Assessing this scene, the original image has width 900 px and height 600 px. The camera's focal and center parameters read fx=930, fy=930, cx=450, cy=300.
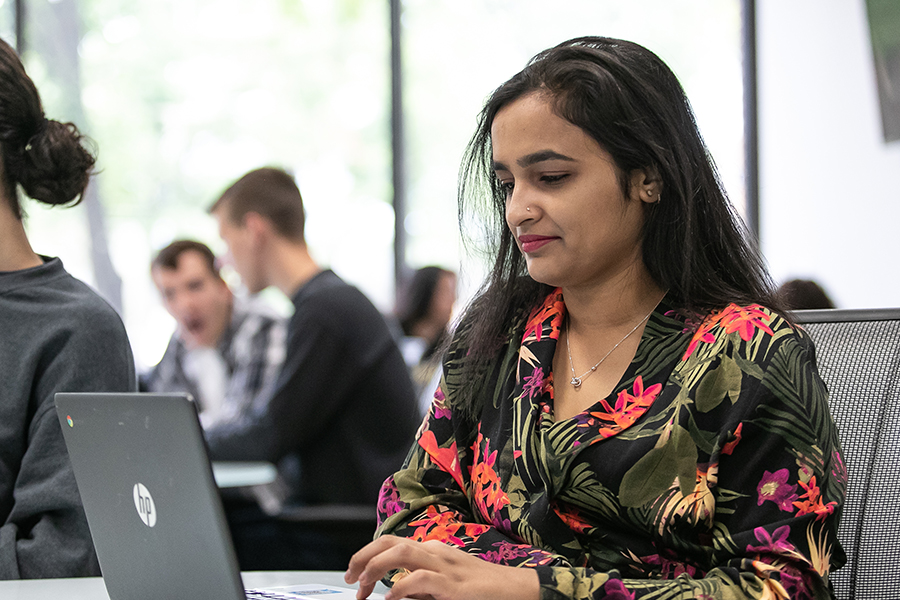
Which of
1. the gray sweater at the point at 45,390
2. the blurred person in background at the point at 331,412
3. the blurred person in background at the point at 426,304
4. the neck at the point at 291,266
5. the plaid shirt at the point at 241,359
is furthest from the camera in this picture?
the blurred person in background at the point at 426,304

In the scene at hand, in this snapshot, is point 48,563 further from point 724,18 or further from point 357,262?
point 724,18

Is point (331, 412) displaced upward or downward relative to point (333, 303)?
downward

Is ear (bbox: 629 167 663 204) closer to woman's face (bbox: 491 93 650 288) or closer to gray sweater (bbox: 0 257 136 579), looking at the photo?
woman's face (bbox: 491 93 650 288)

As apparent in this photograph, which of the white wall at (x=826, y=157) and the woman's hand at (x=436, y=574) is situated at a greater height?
the white wall at (x=826, y=157)

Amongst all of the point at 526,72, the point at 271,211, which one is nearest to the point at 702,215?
the point at 526,72

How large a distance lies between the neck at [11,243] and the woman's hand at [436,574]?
0.88m

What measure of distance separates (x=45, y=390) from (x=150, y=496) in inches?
23.6

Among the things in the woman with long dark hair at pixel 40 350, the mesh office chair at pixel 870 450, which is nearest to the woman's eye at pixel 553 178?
the mesh office chair at pixel 870 450

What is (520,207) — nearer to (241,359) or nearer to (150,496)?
(150,496)

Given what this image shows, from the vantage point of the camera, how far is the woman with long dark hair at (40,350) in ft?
4.36

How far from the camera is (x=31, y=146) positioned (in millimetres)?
1499

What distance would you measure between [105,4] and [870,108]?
376cm

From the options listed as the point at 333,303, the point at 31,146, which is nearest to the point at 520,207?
the point at 31,146

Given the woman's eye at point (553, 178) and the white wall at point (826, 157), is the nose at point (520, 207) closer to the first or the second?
the woman's eye at point (553, 178)
